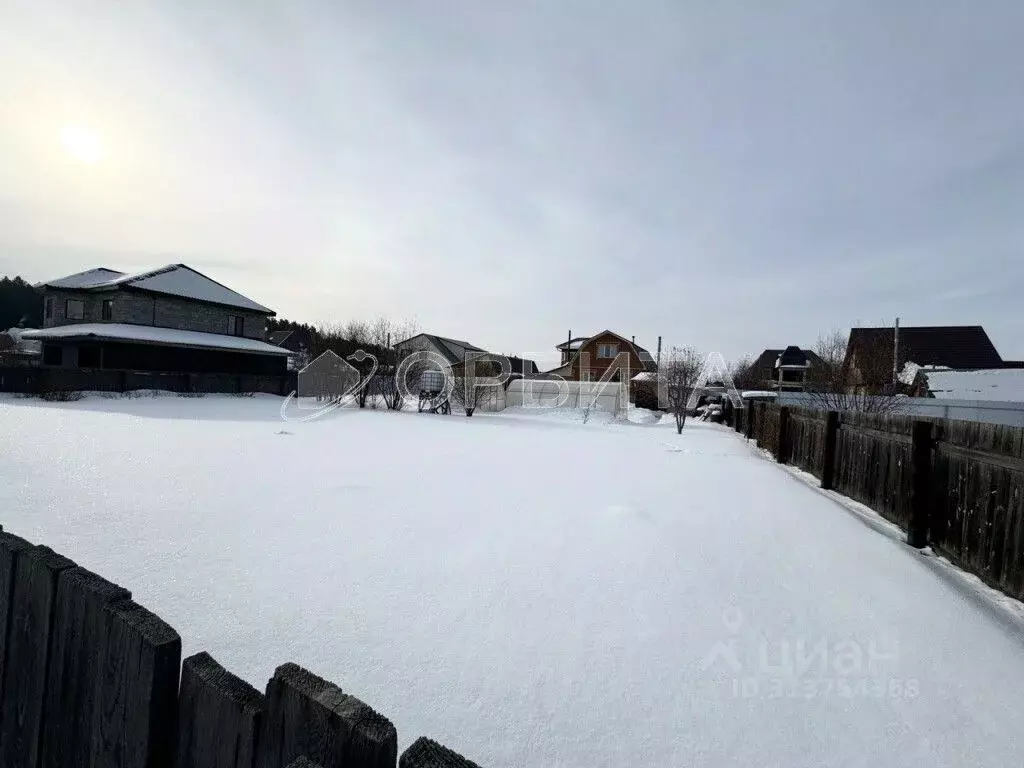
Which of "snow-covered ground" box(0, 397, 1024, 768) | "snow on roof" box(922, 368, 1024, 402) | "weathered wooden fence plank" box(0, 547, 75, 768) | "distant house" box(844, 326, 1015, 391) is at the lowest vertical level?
"snow-covered ground" box(0, 397, 1024, 768)

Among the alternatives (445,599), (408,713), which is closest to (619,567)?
(445,599)

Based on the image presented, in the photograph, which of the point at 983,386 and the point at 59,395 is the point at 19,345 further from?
the point at 983,386

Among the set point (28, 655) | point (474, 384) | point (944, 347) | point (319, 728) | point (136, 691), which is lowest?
point (28, 655)

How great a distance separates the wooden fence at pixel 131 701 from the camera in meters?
0.90

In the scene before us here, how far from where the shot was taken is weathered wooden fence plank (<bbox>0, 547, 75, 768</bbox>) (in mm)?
1373

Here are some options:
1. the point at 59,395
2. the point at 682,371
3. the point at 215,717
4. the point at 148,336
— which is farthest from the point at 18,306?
the point at 215,717

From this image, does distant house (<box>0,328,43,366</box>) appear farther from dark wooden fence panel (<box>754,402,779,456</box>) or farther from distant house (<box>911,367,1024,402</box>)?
distant house (<box>911,367,1024,402</box>)

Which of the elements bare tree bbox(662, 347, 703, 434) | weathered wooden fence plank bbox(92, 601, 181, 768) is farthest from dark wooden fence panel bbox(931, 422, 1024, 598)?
bare tree bbox(662, 347, 703, 434)

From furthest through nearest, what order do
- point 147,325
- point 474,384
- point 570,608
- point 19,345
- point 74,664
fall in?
point 19,345, point 147,325, point 474,384, point 570,608, point 74,664

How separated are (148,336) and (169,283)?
16.1 ft

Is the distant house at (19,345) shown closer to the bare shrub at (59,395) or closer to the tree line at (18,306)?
the tree line at (18,306)

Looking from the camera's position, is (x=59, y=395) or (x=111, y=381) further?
(x=111, y=381)

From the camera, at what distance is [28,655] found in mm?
1431

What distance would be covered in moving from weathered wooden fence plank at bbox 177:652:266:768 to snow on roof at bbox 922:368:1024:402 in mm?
18885
